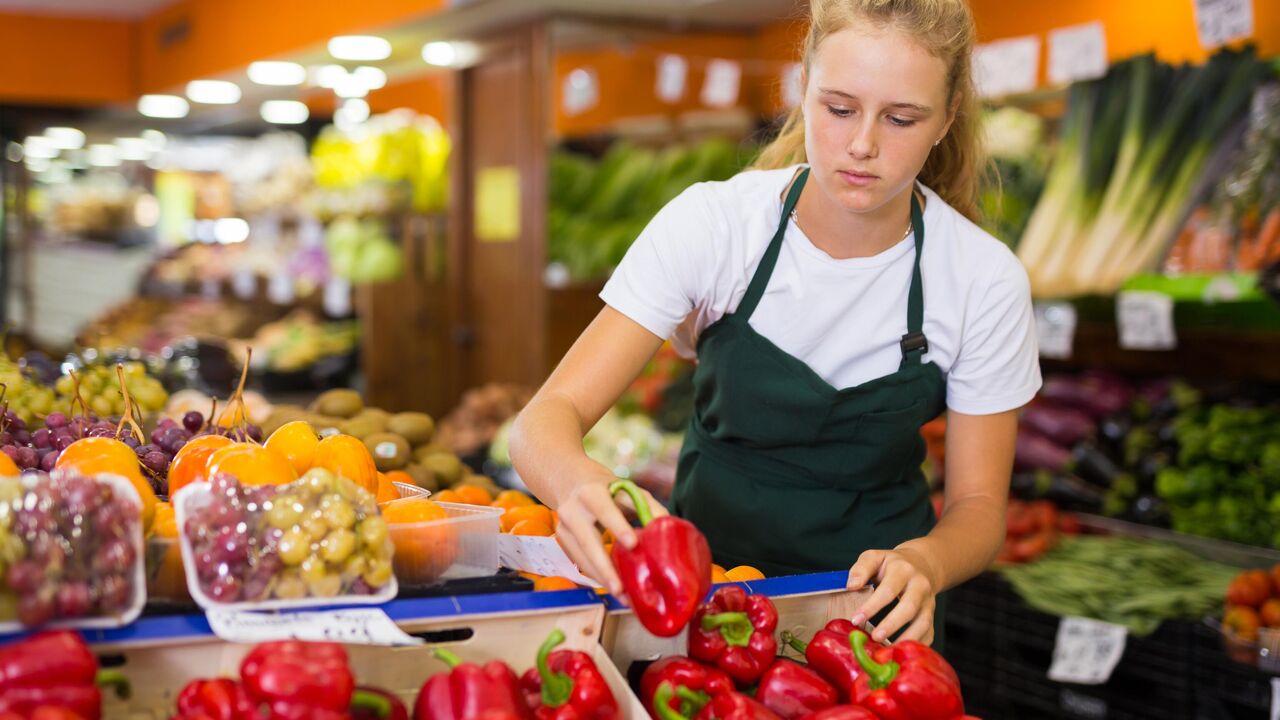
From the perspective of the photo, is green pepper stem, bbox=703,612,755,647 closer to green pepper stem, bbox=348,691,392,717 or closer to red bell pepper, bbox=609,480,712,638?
red bell pepper, bbox=609,480,712,638

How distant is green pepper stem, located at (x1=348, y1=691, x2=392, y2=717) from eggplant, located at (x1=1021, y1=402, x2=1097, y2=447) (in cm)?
319

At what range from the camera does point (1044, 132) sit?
15.8 ft

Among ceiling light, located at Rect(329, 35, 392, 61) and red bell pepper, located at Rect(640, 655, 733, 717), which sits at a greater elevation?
ceiling light, located at Rect(329, 35, 392, 61)

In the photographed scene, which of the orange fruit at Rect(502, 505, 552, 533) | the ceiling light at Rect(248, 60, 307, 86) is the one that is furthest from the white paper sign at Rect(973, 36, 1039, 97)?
the ceiling light at Rect(248, 60, 307, 86)

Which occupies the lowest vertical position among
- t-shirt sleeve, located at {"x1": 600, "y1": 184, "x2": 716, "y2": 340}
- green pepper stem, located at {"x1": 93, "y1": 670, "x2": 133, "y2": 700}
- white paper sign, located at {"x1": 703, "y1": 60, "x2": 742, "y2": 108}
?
green pepper stem, located at {"x1": 93, "y1": 670, "x2": 133, "y2": 700}

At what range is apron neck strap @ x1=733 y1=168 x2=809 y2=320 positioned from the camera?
2104mm

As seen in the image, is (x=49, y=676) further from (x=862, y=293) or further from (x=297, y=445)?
(x=862, y=293)

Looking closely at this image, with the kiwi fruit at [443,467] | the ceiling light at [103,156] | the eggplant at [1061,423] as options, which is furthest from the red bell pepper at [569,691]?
the ceiling light at [103,156]

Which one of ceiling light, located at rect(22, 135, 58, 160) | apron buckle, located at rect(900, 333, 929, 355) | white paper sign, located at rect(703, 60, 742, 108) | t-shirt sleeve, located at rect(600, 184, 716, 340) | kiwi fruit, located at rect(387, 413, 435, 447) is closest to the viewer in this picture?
t-shirt sleeve, located at rect(600, 184, 716, 340)

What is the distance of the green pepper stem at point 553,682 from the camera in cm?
134

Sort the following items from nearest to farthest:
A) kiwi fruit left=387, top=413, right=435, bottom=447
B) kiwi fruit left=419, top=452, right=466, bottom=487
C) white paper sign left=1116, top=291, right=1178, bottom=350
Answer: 1. kiwi fruit left=419, top=452, right=466, bottom=487
2. kiwi fruit left=387, top=413, right=435, bottom=447
3. white paper sign left=1116, top=291, right=1178, bottom=350

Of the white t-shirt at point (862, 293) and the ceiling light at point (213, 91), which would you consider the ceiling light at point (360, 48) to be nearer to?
the ceiling light at point (213, 91)

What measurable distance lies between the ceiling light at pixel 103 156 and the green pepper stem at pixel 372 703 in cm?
1083

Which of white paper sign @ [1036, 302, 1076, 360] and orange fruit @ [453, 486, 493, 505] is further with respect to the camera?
white paper sign @ [1036, 302, 1076, 360]
